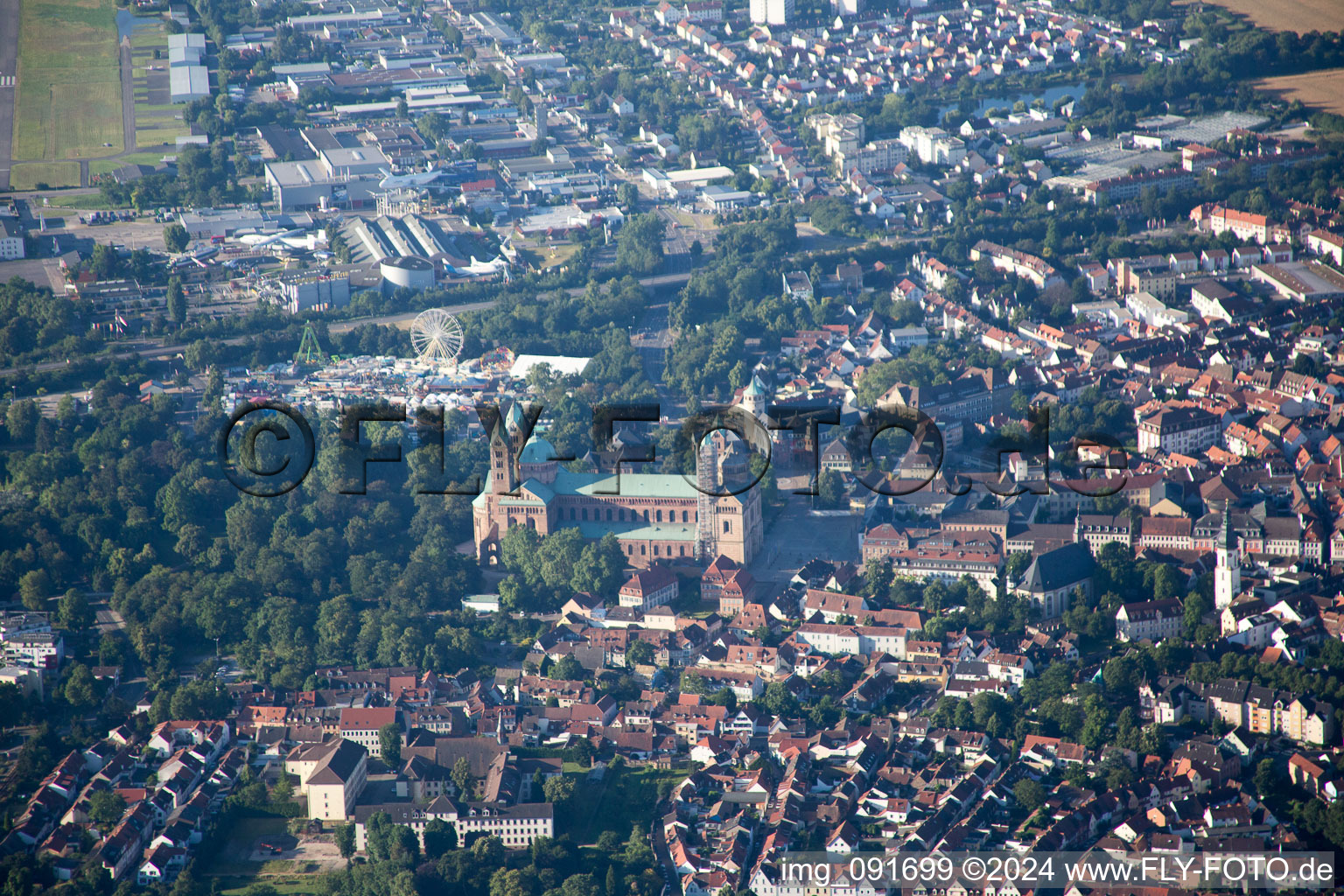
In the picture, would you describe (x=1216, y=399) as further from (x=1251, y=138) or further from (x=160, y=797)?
(x=160, y=797)

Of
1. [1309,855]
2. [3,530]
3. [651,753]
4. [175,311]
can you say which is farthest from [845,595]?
[175,311]

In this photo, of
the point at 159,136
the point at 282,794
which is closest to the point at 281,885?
the point at 282,794

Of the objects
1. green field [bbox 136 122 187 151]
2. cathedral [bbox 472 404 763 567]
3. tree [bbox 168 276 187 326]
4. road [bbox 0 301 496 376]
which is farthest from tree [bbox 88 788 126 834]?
green field [bbox 136 122 187 151]

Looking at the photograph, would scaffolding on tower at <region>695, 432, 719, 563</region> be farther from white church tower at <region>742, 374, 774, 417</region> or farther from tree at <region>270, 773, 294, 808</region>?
tree at <region>270, 773, 294, 808</region>

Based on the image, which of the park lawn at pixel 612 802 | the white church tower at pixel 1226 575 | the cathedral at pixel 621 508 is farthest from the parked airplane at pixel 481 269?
the park lawn at pixel 612 802

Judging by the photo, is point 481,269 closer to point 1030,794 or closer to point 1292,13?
point 1030,794

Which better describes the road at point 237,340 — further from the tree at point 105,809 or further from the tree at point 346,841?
the tree at point 346,841
